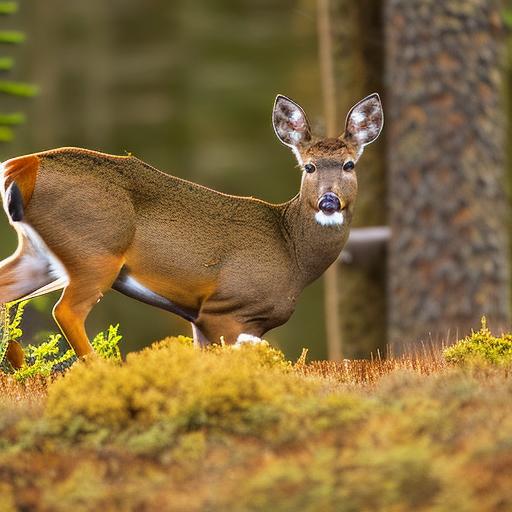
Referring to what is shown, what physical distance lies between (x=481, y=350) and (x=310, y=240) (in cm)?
109

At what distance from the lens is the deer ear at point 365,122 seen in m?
6.95

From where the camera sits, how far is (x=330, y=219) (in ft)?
22.6

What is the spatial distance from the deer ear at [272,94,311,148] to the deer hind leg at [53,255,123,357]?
1177 mm

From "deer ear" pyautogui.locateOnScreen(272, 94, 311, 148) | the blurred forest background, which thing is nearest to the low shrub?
"deer ear" pyautogui.locateOnScreen(272, 94, 311, 148)

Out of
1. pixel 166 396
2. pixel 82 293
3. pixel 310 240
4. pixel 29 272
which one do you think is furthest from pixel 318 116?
pixel 166 396

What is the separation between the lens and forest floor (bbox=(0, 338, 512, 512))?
4.48 m

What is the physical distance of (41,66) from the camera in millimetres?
19141

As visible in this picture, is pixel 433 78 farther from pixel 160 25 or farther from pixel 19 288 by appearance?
pixel 160 25

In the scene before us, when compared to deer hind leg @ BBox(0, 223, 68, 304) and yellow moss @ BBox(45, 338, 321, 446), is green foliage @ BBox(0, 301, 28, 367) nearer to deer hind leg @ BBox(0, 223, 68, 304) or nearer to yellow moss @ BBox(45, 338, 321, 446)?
deer hind leg @ BBox(0, 223, 68, 304)

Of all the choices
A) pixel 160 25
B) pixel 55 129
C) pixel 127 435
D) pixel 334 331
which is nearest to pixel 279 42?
pixel 160 25

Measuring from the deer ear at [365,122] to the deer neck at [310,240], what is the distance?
425 millimetres

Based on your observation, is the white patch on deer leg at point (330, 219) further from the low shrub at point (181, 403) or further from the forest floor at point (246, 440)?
the low shrub at point (181, 403)

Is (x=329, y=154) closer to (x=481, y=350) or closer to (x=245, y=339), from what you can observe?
(x=245, y=339)

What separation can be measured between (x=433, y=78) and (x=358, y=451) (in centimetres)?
733
